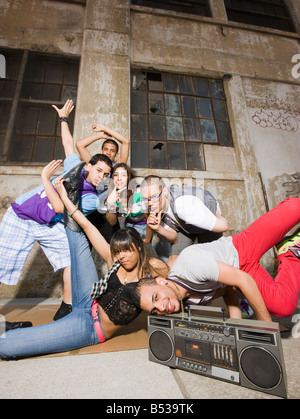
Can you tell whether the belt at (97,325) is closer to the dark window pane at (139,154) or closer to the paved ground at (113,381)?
the paved ground at (113,381)

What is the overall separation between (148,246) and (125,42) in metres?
3.77

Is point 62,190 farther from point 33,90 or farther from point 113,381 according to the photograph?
point 33,90

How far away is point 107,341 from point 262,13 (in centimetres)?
761

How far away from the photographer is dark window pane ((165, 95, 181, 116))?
12.8ft

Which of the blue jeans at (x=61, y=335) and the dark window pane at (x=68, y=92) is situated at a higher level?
the dark window pane at (x=68, y=92)

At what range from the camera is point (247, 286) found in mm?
1113

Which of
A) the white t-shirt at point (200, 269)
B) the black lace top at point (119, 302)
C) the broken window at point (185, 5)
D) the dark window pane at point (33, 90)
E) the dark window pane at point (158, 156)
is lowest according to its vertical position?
the black lace top at point (119, 302)

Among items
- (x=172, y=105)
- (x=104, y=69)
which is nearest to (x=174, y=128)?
(x=172, y=105)

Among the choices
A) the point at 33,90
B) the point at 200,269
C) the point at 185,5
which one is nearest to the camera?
the point at 200,269

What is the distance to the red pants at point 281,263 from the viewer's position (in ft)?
4.26

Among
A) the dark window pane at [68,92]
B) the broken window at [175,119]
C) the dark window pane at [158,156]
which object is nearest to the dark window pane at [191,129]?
the broken window at [175,119]

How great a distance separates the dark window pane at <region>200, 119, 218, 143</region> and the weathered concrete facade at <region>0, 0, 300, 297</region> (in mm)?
167

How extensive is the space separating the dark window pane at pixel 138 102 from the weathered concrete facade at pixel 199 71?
0.79 ft

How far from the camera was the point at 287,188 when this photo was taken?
3.77 meters
